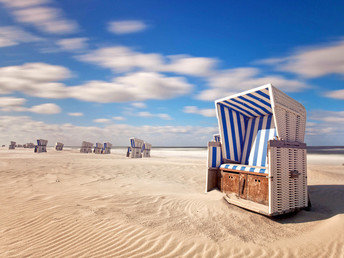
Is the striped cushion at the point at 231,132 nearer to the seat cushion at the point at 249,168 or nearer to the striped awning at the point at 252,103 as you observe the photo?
the striped awning at the point at 252,103

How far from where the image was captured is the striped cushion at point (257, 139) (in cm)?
647

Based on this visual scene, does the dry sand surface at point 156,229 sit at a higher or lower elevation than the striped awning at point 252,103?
lower

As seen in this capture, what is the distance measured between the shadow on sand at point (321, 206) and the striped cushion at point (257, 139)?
1.76m

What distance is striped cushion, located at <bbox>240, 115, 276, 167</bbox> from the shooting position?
647 centimetres

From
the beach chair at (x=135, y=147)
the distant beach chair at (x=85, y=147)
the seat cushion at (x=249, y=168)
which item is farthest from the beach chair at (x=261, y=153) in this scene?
the distant beach chair at (x=85, y=147)

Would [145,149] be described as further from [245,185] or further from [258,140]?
[245,185]

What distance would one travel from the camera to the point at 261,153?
6527mm

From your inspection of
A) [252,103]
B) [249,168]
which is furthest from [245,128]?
[249,168]

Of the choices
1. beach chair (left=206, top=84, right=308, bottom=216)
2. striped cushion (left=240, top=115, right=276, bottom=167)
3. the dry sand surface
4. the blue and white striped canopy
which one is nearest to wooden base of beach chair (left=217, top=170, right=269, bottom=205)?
beach chair (left=206, top=84, right=308, bottom=216)

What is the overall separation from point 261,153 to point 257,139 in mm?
532

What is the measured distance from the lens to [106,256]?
300 cm

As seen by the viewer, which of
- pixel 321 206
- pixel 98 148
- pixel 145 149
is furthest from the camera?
pixel 98 148

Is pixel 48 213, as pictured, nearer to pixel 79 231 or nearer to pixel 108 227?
pixel 79 231

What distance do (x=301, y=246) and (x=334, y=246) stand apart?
0.51m
